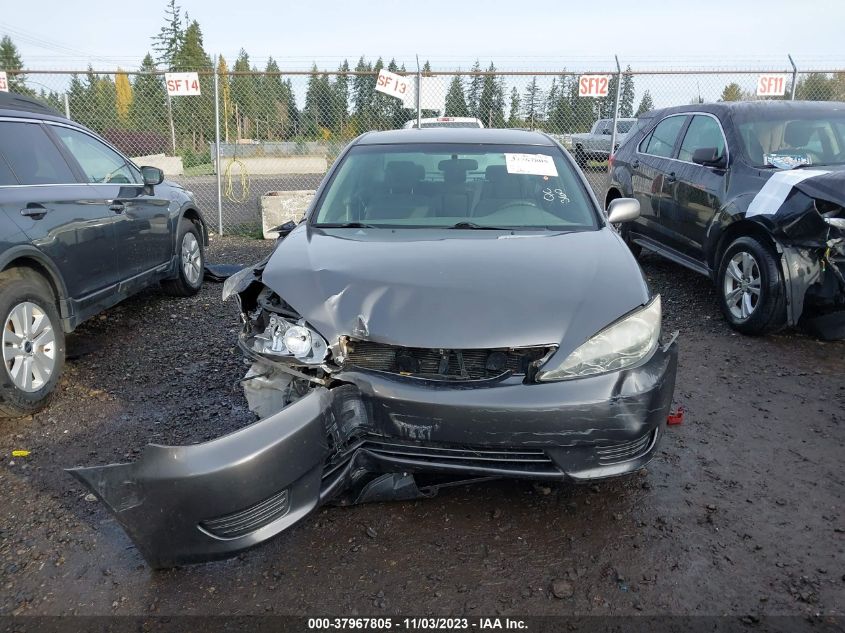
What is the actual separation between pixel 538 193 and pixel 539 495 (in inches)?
69.8

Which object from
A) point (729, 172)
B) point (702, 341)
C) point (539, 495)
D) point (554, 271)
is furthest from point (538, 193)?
point (729, 172)

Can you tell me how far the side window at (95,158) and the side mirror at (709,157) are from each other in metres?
4.98

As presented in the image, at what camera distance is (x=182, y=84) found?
940 centimetres

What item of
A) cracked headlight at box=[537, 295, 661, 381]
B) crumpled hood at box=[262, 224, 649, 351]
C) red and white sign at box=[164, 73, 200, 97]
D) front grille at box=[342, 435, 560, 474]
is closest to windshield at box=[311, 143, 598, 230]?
crumpled hood at box=[262, 224, 649, 351]

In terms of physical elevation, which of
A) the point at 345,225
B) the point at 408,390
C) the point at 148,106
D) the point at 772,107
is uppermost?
the point at 148,106

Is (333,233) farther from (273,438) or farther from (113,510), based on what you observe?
(113,510)

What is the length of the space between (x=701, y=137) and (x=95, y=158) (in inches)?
212

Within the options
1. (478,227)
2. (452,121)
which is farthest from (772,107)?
(452,121)

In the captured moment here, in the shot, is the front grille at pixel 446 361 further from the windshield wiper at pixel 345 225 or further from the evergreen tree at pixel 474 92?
the evergreen tree at pixel 474 92

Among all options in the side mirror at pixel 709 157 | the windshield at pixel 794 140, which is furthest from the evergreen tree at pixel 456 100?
the windshield at pixel 794 140

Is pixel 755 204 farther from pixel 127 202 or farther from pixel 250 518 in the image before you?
pixel 127 202

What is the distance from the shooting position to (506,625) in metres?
2.30

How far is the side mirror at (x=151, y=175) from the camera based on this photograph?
5.79 meters

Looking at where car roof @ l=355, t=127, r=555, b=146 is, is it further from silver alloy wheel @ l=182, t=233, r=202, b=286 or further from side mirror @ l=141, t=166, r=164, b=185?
silver alloy wheel @ l=182, t=233, r=202, b=286
